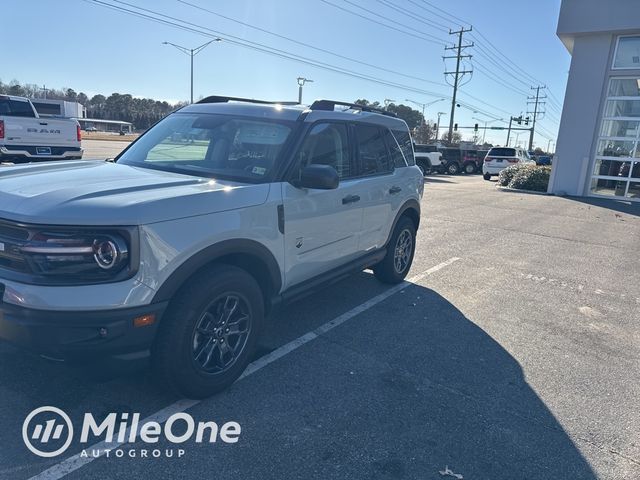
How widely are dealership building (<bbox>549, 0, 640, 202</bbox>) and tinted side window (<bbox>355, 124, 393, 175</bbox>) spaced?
1573 cm

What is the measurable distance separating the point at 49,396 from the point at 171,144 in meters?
2.18

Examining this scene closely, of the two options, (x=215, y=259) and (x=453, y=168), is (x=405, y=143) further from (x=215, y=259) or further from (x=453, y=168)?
(x=453, y=168)

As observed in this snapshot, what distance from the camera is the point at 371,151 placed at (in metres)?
4.89

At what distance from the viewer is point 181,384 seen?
294cm

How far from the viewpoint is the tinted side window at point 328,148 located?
12.7ft

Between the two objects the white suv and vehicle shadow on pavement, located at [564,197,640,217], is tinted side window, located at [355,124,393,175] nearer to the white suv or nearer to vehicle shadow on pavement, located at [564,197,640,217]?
the white suv

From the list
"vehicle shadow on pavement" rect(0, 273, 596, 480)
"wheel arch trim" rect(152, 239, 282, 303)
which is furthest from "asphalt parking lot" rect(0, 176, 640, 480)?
"wheel arch trim" rect(152, 239, 282, 303)

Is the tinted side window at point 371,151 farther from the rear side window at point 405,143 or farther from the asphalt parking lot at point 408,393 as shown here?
the asphalt parking lot at point 408,393

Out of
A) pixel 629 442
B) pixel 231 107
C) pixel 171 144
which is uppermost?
pixel 231 107

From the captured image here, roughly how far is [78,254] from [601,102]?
63.7 feet

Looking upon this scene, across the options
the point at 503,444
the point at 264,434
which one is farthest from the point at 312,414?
the point at 503,444

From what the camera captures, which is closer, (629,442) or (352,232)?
(629,442)

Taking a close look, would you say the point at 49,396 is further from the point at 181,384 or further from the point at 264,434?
the point at 264,434

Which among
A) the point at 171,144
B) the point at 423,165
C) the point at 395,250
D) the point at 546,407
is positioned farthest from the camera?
the point at 423,165
